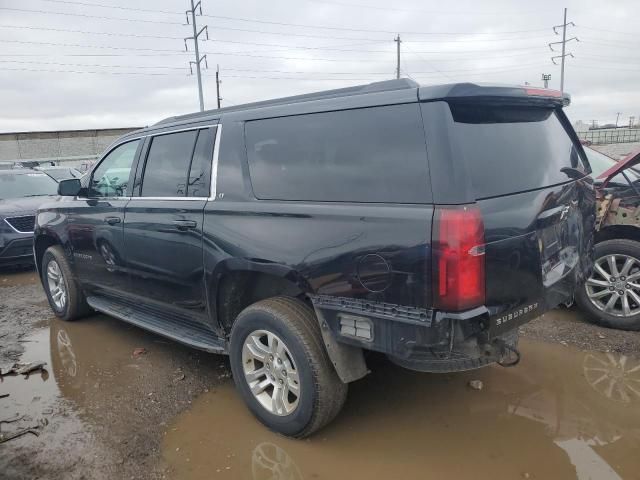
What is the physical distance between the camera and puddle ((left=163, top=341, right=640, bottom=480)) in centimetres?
273

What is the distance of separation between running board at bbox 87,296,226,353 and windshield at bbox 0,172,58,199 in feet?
17.9

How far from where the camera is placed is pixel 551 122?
317 cm

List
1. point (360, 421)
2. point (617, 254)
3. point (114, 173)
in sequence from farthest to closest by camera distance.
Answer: point (114, 173) → point (617, 254) → point (360, 421)

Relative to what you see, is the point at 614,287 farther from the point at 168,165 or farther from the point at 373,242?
the point at 168,165

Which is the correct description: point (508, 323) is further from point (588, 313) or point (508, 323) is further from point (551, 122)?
point (588, 313)

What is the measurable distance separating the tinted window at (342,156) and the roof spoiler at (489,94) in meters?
0.12

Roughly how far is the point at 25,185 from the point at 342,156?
8736 millimetres

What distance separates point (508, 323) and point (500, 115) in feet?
3.69

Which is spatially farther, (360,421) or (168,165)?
(168,165)

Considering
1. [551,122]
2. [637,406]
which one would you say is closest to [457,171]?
[551,122]

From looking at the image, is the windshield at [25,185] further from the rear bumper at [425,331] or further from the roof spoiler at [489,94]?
the roof spoiler at [489,94]

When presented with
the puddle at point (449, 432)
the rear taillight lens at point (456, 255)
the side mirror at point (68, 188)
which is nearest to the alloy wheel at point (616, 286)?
the puddle at point (449, 432)

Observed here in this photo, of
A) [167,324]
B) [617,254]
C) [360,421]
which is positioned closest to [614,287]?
[617,254]

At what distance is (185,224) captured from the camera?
3486 mm
